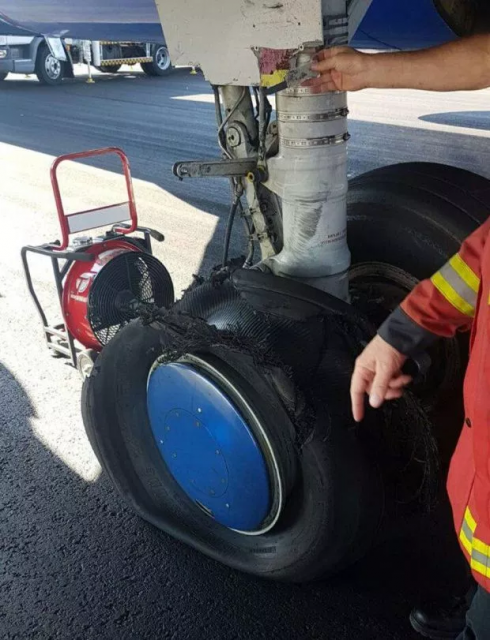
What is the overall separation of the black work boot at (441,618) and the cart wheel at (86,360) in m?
1.63

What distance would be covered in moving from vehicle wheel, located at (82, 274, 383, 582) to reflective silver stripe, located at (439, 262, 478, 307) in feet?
1.32

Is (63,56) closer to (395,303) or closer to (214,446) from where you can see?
(395,303)

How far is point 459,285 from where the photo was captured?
118 cm

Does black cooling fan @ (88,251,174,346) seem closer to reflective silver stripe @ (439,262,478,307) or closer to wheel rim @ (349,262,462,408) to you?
wheel rim @ (349,262,462,408)

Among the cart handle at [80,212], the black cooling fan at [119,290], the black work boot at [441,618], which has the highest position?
the cart handle at [80,212]

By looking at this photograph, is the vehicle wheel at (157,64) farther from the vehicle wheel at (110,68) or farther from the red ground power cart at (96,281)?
the red ground power cart at (96,281)

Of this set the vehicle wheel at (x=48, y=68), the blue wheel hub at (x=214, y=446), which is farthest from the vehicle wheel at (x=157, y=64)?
the blue wheel hub at (x=214, y=446)

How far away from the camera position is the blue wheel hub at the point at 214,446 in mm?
1583

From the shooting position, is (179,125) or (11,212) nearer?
(11,212)

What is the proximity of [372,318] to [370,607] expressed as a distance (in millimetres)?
824

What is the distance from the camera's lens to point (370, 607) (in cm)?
185

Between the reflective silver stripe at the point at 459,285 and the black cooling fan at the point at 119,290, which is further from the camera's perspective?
the black cooling fan at the point at 119,290

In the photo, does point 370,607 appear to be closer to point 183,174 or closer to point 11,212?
point 183,174

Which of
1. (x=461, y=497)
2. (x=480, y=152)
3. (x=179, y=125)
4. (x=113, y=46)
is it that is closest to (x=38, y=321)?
(x=461, y=497)
